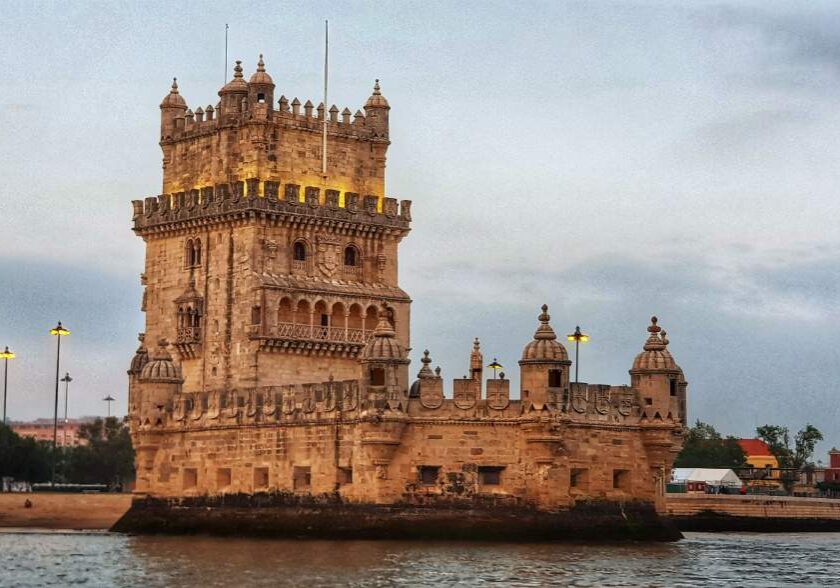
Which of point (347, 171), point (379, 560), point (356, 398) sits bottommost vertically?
point (379, 560)

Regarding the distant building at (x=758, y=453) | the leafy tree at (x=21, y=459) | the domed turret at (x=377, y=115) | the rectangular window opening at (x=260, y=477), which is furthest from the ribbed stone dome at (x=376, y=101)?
the distant building at (x=758, y=453)

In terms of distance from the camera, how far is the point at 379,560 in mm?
74562

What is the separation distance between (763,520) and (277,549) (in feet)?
137

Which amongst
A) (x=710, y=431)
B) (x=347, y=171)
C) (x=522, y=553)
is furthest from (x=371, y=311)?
(x=710, y=431)

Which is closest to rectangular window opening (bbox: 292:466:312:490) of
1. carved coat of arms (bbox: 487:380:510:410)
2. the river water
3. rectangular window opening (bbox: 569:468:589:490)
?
the river water

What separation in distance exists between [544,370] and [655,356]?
668 centimetres

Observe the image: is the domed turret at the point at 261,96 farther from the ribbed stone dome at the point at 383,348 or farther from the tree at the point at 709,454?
the tree at the point at 709,454

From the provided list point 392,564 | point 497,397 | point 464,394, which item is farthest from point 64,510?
point 392,564

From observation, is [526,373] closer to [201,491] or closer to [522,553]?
[522,553]

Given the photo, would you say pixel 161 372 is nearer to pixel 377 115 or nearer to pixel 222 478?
pixel 222 478

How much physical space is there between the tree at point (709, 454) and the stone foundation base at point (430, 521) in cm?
6697

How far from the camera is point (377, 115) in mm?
104875

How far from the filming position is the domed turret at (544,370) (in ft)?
272

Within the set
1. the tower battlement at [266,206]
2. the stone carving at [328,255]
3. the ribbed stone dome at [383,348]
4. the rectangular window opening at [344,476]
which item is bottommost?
the rectangular window opening at [344,476]
